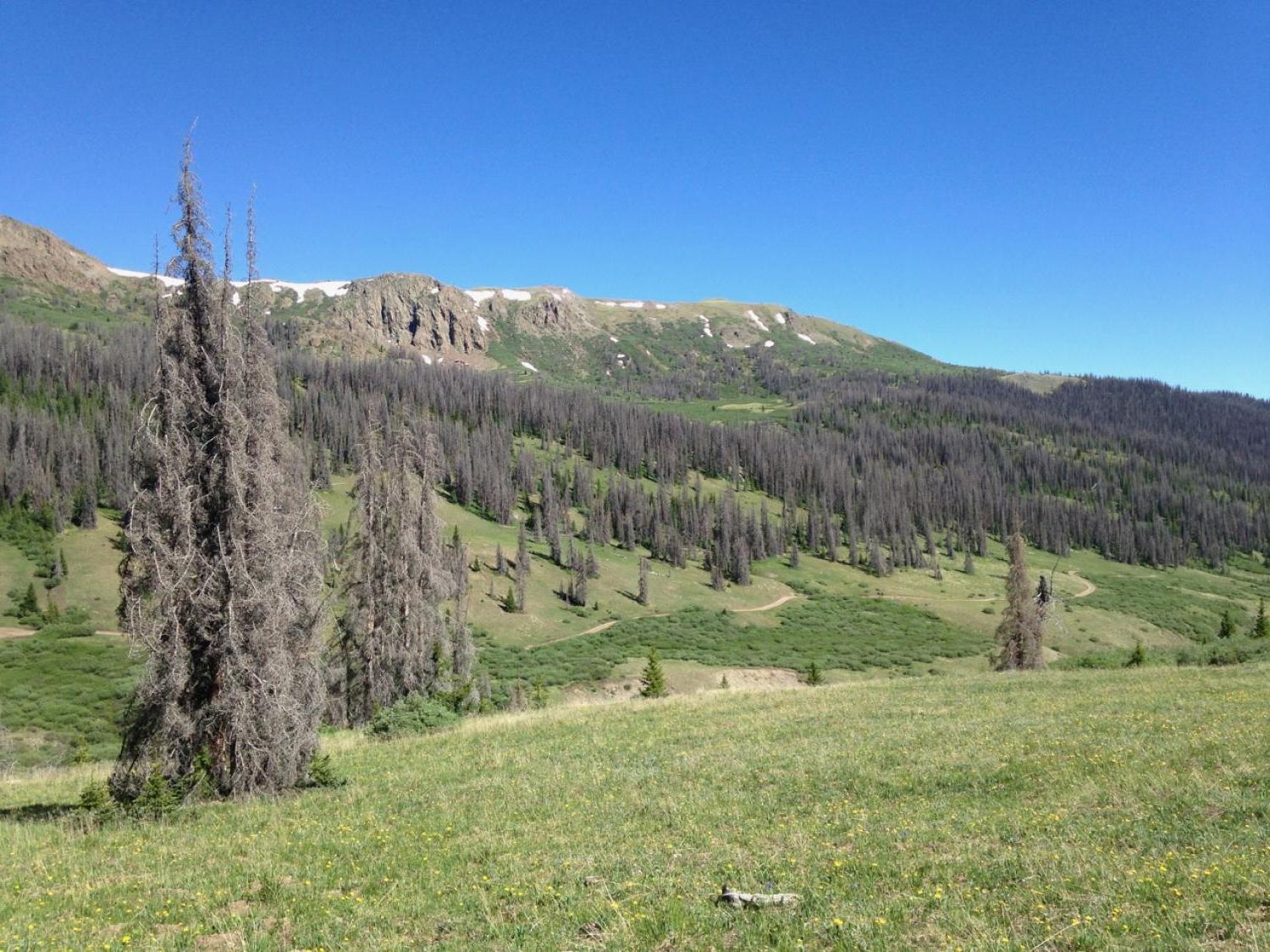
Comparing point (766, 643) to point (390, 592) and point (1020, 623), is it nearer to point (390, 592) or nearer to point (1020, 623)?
point (1020, 623)

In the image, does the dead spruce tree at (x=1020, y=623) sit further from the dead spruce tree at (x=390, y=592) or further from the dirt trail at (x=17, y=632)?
the dirt trail at (x=17, y=632)

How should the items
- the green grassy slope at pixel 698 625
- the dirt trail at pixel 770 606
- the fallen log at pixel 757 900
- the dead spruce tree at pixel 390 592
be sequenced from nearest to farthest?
the fallen log at pixel 757 900 < the dead spruce tree at pixel 390 592 < the green grassy slope at pixel 698 625 < the dirt trail at pixel 770 606

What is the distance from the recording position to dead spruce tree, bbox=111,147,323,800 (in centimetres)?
1382

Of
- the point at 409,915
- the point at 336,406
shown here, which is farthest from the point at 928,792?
the point at 336,406

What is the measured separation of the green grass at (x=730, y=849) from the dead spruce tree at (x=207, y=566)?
134 cm

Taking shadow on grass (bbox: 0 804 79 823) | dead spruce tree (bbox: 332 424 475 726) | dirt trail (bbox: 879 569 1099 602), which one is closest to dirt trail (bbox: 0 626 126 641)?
dead spruce tree (bbox: 332 424 475 726)

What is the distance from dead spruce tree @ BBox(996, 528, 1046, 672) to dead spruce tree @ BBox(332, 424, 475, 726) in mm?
36146

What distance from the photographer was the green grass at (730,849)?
7031 millimetres

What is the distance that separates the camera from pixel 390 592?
29.7 metres

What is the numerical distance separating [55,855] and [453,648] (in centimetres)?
2196

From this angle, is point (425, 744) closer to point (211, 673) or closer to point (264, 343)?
point (211, 673)

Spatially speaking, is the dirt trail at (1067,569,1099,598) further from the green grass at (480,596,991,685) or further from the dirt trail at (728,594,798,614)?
the dirt trail at (728,594,798,614)

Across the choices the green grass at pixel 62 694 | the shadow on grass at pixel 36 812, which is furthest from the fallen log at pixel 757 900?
the green grass at pixel 62 694

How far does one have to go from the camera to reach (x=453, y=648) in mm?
32781
